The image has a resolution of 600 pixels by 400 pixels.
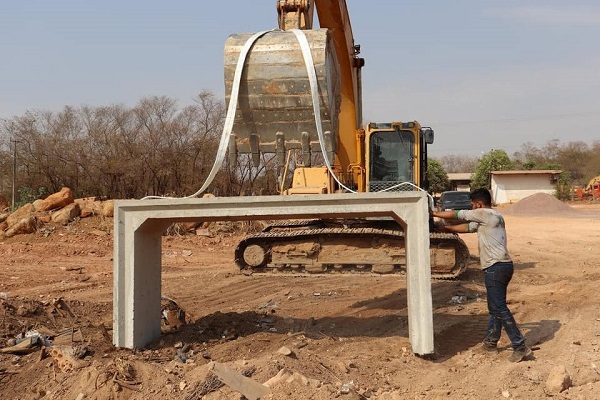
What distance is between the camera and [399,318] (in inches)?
304

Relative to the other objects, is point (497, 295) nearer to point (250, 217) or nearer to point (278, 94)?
point (250, 217)

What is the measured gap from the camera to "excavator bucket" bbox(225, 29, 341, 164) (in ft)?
20.8

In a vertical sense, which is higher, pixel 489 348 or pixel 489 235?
pixel 489 235

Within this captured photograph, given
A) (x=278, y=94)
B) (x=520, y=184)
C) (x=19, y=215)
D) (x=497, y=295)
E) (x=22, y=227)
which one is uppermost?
(x=520, y=184)

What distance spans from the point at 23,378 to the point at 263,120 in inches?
129

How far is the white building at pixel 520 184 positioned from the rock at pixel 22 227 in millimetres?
39275

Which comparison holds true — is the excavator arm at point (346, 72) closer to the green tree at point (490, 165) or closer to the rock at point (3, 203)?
the rock at point (3, 203)

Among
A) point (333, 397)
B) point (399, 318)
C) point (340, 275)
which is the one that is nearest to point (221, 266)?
point (340, 275)

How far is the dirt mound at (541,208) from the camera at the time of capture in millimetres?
36062

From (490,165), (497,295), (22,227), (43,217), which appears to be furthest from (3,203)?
(490,165)

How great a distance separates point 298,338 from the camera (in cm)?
648

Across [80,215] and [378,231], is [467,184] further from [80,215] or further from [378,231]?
[378,231]

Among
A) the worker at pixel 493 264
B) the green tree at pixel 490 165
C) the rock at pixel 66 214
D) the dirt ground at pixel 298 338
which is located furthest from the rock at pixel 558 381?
the green tree at pixel 490 165

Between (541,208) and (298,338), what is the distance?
111 ft
